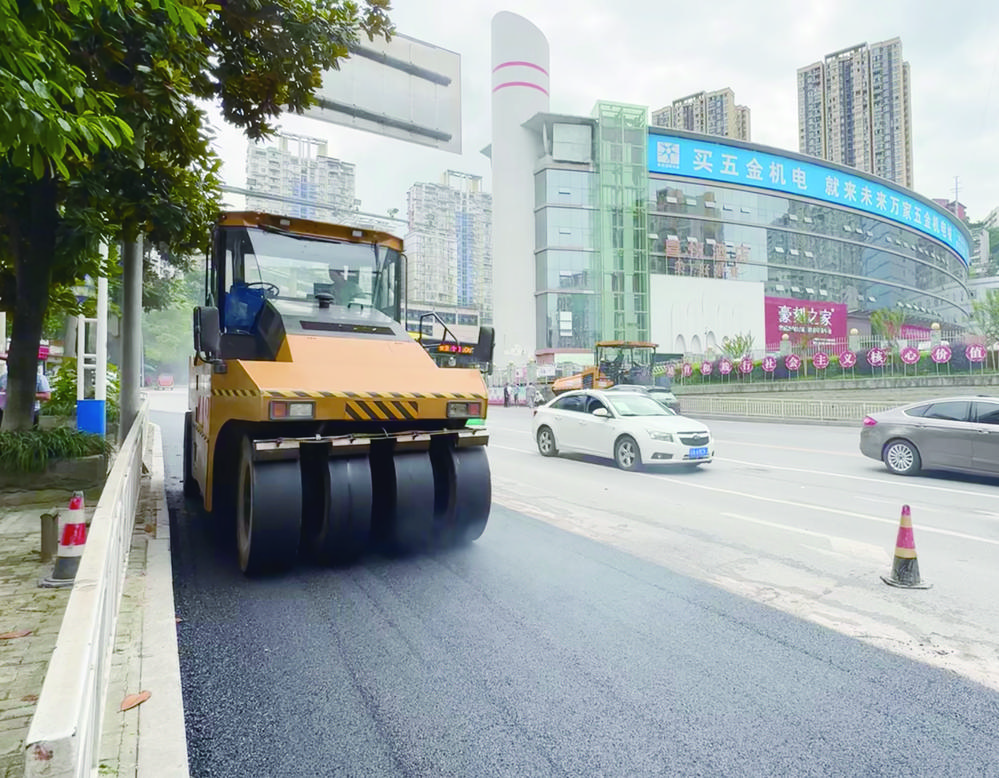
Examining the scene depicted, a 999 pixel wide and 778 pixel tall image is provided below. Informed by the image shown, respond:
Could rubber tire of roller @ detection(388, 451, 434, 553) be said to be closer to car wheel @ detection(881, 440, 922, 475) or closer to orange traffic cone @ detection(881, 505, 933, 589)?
orange traffic cone @ detection(881, 505, 933, 589)

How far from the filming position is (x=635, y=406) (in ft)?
43.3

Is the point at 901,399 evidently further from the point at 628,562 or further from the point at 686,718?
the point at 686,718

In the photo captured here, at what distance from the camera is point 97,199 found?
6812 millimetres

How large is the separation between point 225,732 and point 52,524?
3.54m

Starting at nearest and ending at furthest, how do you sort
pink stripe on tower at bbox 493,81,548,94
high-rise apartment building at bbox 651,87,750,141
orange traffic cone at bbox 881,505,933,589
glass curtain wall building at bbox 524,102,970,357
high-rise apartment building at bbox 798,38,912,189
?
orange traffic cone at bbox 881,505,933,589 → glass curtain wall building at bbox 524,102,970,357 → pink stripe on tower at bbox 493,81,548,94 → high-rise apartment building at bbox 798,38,912,189 → high-rise apartment building at bbox 651,87,750,141

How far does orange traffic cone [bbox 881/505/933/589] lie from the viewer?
5078 mm

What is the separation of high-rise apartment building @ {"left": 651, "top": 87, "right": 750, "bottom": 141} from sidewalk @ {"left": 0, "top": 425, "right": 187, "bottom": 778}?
93739 millimetres

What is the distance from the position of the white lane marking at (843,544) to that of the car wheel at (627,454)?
446 centimetres

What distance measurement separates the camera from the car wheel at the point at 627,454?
12047mm

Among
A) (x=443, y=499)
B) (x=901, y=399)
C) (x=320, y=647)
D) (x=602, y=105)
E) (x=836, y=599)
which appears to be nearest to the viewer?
→ (x=320, y=647)

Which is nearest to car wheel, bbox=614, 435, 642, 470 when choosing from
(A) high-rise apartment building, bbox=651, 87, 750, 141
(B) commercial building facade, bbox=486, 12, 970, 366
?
(B) commercial building facade, bbox=486, 12, 970, 366

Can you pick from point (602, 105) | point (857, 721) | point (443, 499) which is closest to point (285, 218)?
point (443, 499)

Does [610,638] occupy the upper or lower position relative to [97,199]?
lower

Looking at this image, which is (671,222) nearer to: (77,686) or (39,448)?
(39,448)
